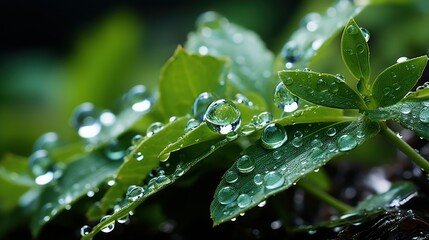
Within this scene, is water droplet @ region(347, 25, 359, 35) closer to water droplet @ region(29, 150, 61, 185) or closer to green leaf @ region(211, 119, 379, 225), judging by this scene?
green leaf @ region(211, 119, 379, 225)

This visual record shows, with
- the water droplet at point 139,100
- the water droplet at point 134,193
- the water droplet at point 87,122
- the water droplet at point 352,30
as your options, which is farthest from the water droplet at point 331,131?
the water droplet at point 87,122

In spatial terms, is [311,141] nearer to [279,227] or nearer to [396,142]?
[396,142]

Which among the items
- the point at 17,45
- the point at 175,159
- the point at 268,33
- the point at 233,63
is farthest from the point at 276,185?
the point at 17,45

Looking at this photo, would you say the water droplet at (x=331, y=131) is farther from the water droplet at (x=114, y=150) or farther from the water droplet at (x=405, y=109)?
the water droplet at (x=114, y=150)

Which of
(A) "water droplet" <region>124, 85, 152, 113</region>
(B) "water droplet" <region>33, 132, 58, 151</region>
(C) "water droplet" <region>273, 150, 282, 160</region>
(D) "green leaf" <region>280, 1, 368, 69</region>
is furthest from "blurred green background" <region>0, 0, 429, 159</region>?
(C) "water droplet" <region>273, 150, 282, 160</region>

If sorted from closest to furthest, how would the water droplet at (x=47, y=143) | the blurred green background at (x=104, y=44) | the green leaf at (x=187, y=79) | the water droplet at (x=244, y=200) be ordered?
the water droplet at (x=244, y=200)
the green leaf at (x=187, y=79)
the water droplet at (x=47, y=143)
the blurred green background at (x=104, y=44)

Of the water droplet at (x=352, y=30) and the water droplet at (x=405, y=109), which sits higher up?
the water droplet at (x=352, y=30)

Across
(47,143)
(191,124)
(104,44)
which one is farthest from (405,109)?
(104,44)
